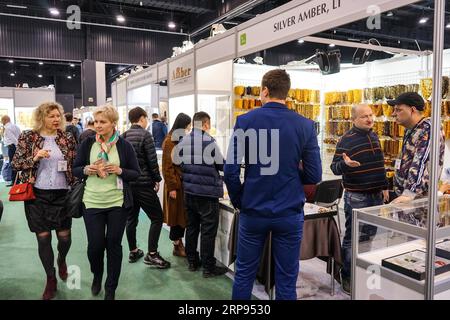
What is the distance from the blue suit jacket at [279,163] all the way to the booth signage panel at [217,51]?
2.13 metres

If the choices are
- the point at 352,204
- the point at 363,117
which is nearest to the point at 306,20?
the point at 363,117

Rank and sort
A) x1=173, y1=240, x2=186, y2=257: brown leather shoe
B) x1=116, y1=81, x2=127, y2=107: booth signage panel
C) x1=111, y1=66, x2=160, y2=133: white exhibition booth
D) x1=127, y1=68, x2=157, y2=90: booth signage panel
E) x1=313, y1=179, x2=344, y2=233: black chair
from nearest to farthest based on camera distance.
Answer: x1=313, y1=179, x2=344, y2=233: black chair → x1=173, y1=240, x2=186, y2=257: brown leather shoe → x1=127, y1=68, x2=157, y2=90: booth signage panel → x1=111, y1=66, x2=160, y2=133: white exhibition booth → x1=116, y1=81, x2=127, y2=107: booth signage panel

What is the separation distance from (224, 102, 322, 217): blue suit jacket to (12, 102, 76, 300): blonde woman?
151 centimetres

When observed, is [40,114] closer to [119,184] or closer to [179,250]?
[119,184]

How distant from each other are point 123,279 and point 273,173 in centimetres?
207

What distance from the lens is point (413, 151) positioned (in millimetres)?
2479

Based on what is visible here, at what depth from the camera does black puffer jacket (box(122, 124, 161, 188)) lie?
352 centimetres

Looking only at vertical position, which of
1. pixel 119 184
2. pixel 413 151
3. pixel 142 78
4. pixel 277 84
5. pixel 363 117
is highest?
pixel 142 78

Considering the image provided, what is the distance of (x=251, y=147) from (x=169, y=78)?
158 inches

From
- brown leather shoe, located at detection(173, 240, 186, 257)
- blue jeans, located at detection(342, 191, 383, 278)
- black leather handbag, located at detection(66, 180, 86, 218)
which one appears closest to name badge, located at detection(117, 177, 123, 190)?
black leather handbag, located at detection(66, 180, 86, 218)

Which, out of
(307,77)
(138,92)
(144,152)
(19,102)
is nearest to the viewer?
(144,152)

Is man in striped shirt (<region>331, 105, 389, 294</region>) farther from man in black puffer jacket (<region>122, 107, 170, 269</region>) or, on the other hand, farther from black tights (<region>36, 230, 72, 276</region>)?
black tights (<region>36, 230, 72, 276</region>)

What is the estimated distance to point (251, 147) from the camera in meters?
2.04
